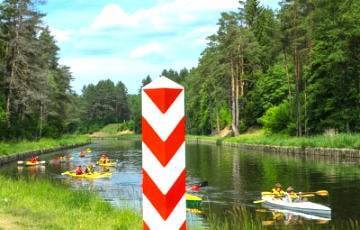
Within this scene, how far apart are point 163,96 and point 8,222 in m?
6.81

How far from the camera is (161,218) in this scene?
4207 millimetres

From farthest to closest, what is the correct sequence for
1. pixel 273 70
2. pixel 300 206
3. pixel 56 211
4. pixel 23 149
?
pixel 273 70 < pixel 23 149 < pixel 300 206 < pixel 56 211

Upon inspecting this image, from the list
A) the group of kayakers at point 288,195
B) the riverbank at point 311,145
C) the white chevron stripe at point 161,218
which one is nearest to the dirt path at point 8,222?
the white chevron stripe at point 161,218

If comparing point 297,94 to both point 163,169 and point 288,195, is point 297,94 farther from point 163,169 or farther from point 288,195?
point 163,169

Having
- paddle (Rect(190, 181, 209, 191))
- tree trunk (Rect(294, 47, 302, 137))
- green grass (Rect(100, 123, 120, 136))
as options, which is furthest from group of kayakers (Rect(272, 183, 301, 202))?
green grass (Rect(100, 123, 120, 136))

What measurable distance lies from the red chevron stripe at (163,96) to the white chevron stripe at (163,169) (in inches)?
12.5

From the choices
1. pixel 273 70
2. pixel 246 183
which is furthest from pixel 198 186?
pixel 273 70

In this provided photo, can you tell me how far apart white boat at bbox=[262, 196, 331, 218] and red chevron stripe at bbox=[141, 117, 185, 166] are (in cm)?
1770

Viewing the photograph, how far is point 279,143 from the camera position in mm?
59500

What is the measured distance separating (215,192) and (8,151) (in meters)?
27.5

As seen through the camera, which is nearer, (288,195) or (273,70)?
(288,195)

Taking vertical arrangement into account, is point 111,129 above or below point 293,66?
below

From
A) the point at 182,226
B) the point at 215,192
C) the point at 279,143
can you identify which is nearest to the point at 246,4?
the point at 279,143

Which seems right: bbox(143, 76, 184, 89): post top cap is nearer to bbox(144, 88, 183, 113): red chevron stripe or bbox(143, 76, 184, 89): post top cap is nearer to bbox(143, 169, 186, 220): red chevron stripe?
bbox(144, 88, 183, 113): red chevron stripe
